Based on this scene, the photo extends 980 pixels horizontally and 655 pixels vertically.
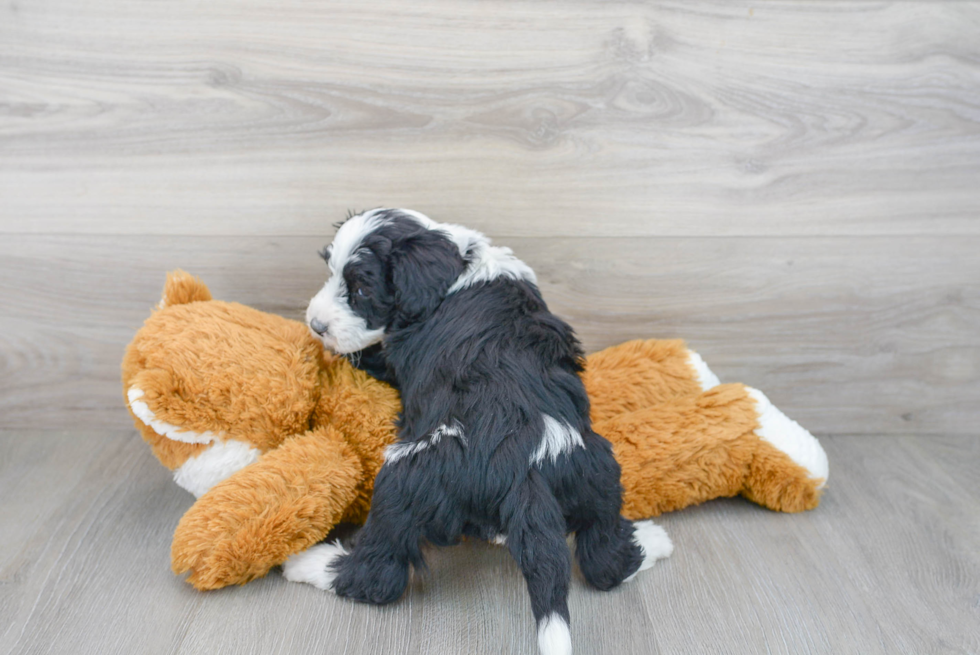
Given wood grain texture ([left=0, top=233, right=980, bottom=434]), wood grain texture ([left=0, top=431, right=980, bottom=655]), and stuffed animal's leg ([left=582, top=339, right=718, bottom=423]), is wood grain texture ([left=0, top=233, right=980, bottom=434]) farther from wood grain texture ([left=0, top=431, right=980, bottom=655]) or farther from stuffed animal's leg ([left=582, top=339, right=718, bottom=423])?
wood grain texture ([left=0, top=431, right=980, bottom=655])

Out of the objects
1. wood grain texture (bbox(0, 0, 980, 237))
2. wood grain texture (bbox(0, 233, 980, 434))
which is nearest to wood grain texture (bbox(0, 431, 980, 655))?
wood grain texture (bbox(0, 233, 980, 434))

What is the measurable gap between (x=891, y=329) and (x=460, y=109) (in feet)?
3.41

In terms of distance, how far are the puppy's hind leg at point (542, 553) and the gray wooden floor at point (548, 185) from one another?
10.8 inches

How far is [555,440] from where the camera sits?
3.43 feet

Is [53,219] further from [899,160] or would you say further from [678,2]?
[899,160]

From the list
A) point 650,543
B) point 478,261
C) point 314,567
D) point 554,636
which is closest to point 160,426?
point 314,567

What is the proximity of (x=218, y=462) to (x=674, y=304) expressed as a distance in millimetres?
952

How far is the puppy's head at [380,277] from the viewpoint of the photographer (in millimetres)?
1135

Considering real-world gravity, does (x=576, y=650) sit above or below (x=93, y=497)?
above

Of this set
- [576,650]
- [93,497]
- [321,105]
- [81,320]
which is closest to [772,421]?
[576,650]

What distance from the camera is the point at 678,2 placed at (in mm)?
1397

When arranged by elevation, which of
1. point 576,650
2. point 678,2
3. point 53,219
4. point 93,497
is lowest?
point 93,497

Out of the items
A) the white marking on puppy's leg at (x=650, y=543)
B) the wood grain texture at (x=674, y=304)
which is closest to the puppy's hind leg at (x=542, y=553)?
the white marking on puppy's leg at (x=650, y=543)

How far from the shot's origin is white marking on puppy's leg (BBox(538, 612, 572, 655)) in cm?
91
